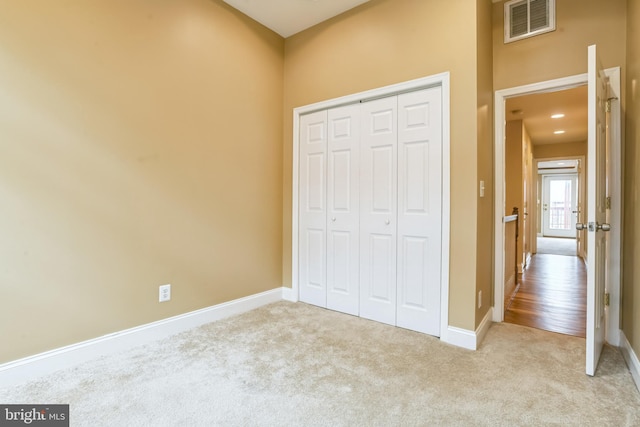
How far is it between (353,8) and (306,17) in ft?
1.59

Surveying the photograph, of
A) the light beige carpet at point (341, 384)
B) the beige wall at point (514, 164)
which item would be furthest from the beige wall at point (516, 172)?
the light beige carpet at point (341, 384)

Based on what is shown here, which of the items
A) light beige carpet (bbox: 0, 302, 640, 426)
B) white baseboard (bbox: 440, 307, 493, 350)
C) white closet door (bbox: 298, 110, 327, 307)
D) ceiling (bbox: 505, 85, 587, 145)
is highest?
ceiling (bbox: 505, 85, 587, 145)

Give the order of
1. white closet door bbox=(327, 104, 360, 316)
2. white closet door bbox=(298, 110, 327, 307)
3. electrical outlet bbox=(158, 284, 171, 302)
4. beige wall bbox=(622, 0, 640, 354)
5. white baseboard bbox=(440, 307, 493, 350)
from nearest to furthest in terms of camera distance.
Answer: beige wall bbox=(622, 0, 640, 354) < white baseboard bbox=(440, 307, 493, 350) < electrical outlet bbox=(158, 284, 171, 302) < white closet door bbox=(327, 104, 360, 316) < white closet door bbox=(298, 110, 327, 307)

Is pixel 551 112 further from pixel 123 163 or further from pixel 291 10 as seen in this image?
pixel 123 163

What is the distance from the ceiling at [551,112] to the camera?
13.4 feet

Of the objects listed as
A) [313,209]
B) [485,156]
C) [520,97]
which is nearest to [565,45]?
[485,156]

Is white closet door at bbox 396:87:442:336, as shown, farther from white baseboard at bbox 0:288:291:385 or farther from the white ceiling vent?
white baseboard at bbox 0:288:291:385

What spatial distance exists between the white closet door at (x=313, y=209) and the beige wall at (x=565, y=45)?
1.73m

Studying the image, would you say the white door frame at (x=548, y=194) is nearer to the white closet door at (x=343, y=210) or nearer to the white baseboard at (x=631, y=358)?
the white baseboard at (x=631, y=358)

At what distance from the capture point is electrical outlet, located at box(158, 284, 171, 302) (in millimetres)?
2436

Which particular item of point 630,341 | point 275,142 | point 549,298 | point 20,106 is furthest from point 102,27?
point 549,298

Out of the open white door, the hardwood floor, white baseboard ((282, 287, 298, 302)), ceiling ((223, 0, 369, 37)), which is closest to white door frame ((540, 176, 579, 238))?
the hardwood floor

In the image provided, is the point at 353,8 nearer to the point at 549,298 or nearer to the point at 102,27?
the point at 102,27

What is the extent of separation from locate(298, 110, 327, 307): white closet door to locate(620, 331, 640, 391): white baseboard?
2.28 m
